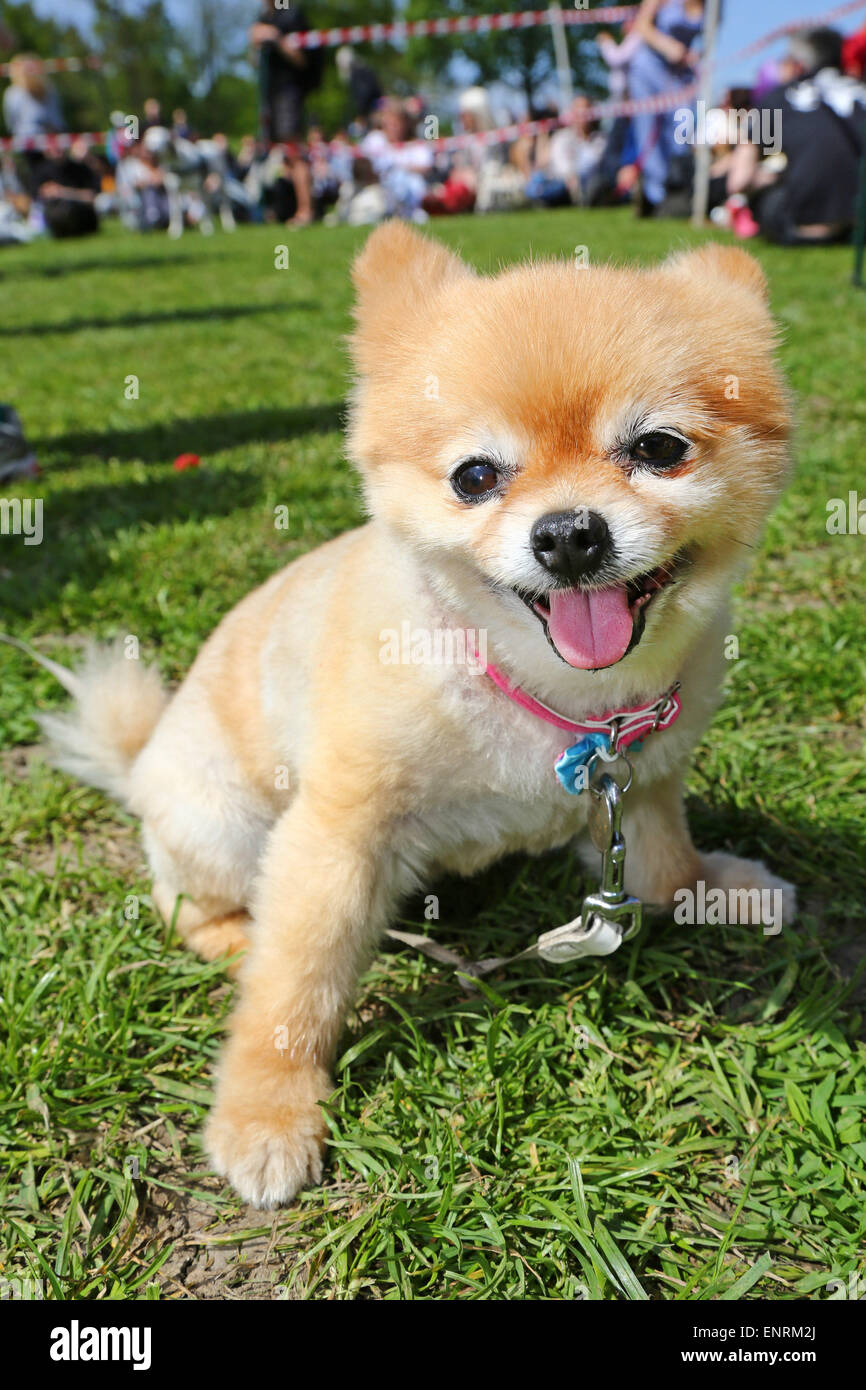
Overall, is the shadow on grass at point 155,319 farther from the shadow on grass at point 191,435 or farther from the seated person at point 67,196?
Answer: the seated person at point 67,196

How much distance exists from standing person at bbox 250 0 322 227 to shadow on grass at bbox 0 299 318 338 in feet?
25.9

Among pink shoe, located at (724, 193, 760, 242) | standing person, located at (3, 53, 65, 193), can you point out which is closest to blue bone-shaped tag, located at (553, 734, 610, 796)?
pink shoe, located at (724, 193, 760, 242)

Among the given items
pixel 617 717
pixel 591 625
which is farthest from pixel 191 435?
pixel 591 625

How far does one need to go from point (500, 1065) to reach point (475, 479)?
1.21m

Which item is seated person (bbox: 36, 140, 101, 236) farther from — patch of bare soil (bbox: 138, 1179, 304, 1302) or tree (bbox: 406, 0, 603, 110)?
tree (bbox: 406, 0, 603, 110)

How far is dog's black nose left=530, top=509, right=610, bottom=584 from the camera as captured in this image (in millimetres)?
1523

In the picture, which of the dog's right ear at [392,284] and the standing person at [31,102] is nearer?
the dog's right ear at [392,284]

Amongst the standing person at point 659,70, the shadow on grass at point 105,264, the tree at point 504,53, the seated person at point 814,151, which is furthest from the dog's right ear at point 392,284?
the tree at point 504,53

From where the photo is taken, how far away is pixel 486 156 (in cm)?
2422

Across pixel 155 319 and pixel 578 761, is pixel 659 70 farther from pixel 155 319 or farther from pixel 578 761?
pixel 578 761

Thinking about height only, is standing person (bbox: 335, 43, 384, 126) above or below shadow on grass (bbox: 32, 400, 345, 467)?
above

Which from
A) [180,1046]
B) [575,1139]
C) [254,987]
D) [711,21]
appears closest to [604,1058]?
[575,1139]

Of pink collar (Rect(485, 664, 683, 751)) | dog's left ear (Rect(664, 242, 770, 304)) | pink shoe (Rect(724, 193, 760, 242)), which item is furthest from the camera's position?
pink shoe (Rect(724, 193, 760, 242))

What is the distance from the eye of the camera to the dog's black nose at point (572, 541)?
1.52 meters
